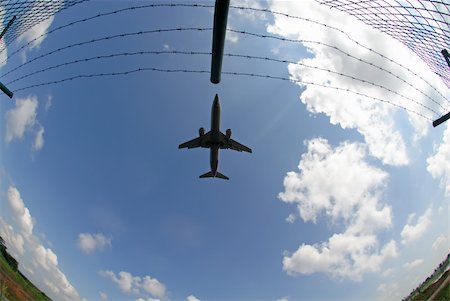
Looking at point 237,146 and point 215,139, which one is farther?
point 237,146

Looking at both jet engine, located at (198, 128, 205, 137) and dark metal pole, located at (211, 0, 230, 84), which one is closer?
dark metal pole, located at (211, 0, 230, 84)

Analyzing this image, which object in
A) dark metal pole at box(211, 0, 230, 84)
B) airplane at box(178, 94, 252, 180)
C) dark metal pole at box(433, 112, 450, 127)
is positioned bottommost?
dark metal pole at box(211, 0, 230, 84)

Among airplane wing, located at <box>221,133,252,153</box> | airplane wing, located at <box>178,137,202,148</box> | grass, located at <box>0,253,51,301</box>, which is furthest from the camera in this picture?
grass, located at <box>0,253,51,301</box>

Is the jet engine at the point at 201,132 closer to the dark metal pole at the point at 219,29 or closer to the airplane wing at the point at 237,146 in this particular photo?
the airplane wing at the point at 237,146

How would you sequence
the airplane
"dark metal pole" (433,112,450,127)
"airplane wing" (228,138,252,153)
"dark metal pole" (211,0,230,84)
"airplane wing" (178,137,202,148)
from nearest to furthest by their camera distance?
"dark metal pole" (211,0,230,84) < "dark metal pole" (433,112,450,127) < the airplane < "airplane wing" (228,138,252,153) < "airplane wing" (178,137,202,148)

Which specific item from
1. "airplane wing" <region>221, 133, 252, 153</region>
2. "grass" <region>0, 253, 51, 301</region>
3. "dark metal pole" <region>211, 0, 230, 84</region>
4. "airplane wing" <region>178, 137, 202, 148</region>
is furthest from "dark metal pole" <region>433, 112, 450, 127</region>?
"grass" <region>0, 253, 51, 301</region>

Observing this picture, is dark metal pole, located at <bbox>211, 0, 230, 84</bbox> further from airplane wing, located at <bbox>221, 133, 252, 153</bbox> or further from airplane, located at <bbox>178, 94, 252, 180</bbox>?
airplane wing, located at <bbox>221, 133, 252, 153</bbox>

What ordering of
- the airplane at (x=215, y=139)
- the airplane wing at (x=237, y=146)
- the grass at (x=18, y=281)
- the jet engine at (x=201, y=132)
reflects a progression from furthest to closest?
the grass at (x=18, y=281)
the airplane wing at (x=237, y=146)
the jet engine at (x=201, y=132)
the airplane at (x=215, y=139)

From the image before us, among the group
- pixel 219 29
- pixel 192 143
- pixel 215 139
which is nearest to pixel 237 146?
pixel 215 139

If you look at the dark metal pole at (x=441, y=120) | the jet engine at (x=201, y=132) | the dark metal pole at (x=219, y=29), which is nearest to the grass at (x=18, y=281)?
the jet engine at (x=201, y=132)

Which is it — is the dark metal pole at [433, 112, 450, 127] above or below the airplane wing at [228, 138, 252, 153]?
below

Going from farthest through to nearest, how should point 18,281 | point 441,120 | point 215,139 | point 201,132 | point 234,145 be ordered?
point 18,281, point 234,145, point 201,132, point 215,139, point 441,120

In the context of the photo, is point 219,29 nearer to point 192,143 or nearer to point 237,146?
point 192,143

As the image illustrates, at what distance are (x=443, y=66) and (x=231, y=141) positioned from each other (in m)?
28.0
